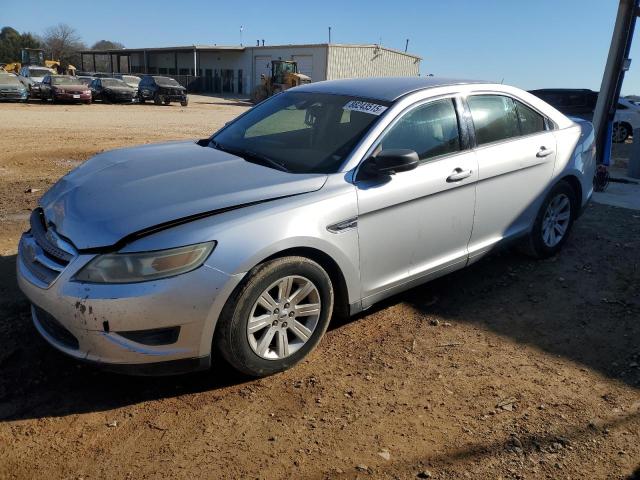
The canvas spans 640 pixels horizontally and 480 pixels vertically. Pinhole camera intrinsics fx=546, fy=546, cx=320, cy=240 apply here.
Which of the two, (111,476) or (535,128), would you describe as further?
(535,128)

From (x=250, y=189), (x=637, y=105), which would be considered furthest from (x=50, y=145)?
(x=637, y=105)

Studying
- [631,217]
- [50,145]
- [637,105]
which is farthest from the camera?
[637,105]

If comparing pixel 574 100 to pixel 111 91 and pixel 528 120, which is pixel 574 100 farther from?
pixel 111 91

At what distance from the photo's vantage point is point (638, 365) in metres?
3.51

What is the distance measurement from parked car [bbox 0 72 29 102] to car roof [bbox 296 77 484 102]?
27221 mm

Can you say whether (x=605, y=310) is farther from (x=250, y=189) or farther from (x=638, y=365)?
(x=250, y=189)

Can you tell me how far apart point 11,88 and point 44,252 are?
28192 mm

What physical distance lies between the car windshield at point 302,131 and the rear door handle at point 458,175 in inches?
26.8

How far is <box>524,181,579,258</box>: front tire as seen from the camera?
16.2ft

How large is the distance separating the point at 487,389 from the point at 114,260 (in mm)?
2206

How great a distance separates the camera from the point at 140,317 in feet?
8.80

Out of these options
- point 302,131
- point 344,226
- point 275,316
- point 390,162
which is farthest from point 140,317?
point 302,131

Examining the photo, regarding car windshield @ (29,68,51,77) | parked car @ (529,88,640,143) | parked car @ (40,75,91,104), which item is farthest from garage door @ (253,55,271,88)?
parked car @ (529,88,640,143)

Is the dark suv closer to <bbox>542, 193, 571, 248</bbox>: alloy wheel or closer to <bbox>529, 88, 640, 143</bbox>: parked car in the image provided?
<bbox>529, 88, 640, 143</bbox>: parked car
